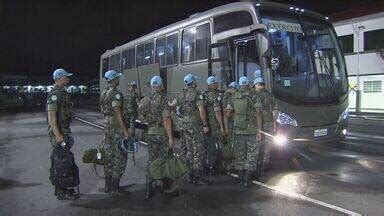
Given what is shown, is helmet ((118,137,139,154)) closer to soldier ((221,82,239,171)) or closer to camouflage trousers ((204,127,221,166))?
camouflage trousers ((204,127,221,166))

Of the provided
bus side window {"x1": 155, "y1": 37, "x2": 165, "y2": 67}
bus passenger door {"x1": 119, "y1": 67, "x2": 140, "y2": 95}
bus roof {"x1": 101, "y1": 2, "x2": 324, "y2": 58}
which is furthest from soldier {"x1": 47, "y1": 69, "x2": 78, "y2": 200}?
bus passenger door {"x1": 119, "y1": 67, "x2": 140, "y2": 95}

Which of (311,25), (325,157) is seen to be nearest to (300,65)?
(311,25)

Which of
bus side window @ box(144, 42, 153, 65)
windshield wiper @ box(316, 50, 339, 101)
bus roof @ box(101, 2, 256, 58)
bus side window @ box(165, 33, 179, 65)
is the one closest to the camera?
windshield wiper @ box(316, 50, 339, 101)

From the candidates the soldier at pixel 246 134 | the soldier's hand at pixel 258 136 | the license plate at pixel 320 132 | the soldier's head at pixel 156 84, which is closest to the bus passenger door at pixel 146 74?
the license plate at pixel 320 132

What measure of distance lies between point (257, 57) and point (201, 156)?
2.92 m

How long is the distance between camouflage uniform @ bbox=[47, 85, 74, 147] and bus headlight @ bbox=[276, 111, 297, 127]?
4247 millimetres

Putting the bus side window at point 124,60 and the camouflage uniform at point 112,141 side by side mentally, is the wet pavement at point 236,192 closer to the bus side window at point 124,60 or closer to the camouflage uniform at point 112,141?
the camouflage uniform at point 112,141

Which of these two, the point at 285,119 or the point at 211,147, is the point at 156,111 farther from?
the point at 285,119

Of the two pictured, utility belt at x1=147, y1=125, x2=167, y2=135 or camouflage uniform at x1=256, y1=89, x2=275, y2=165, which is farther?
camouflage uniform at x1=256, y1=89, x2=275, y2=165

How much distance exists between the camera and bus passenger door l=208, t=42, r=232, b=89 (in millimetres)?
10547

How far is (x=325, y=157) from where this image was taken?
10.6 metres

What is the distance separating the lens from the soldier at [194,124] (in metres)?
7.85

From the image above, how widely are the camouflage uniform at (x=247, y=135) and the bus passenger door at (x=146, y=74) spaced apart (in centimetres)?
708

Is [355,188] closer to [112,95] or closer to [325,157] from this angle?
[325,157]
